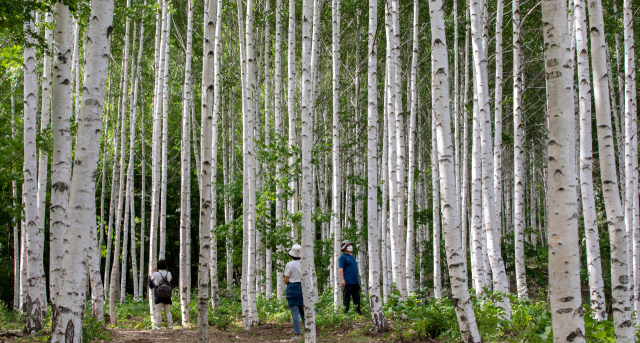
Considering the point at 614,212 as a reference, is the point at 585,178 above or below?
above

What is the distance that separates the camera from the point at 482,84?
24.7 ft

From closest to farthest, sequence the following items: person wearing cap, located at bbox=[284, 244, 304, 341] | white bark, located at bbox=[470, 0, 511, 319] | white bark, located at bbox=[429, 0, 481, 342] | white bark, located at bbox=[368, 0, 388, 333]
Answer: white bark, located at bbox=[429, 0, 481, 342] → white bark, located at bbox=[368, 0, 388, 333] → white bark, located at bbox=[470, 0, 511, 319] → person wearing cap, located at bbox=[284, 244, 304, 341]

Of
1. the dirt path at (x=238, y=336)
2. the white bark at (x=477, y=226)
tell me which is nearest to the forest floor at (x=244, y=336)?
the dirt path at (x=238, y=336)

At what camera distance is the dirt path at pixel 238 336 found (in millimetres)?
6898

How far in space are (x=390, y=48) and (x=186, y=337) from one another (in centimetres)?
588

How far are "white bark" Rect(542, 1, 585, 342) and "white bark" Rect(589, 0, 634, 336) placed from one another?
2.28 m

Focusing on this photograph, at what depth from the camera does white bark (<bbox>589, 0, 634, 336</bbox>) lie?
4.87 meters

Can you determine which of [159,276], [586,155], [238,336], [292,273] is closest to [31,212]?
[159,276]

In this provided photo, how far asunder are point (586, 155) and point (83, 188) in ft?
19.4

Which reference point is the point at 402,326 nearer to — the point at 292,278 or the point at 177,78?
the point at 292,278

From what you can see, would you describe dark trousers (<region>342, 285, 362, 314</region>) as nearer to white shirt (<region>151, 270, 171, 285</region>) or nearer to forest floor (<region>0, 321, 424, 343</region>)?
forest floor (<region>0, 321, 424, 343</region>)

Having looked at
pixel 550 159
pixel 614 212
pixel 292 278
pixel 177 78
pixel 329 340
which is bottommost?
pixel 329 340

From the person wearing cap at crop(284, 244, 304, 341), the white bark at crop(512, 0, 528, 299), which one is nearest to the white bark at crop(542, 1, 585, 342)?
A: the person wearing cap at crop(284, 244, 304, 341)

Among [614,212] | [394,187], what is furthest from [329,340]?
[614,212]
